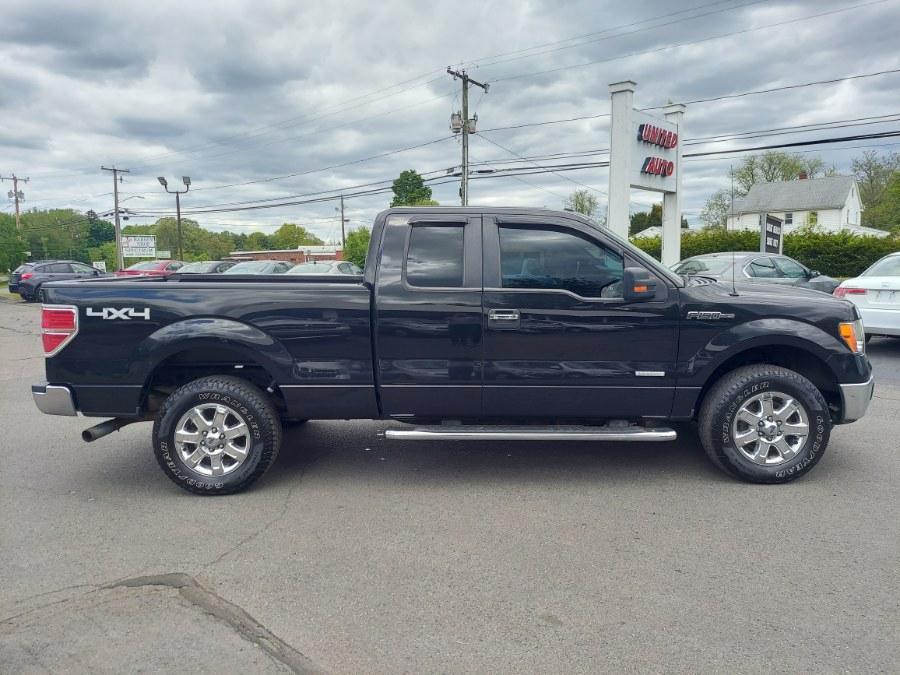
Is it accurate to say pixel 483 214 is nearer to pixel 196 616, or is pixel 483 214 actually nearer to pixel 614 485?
pixel 614 485

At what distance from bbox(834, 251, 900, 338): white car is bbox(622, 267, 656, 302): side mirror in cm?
686

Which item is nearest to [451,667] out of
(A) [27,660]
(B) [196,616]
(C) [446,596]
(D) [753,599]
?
(C) [446,596]

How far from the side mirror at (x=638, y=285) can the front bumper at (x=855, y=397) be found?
1571mm

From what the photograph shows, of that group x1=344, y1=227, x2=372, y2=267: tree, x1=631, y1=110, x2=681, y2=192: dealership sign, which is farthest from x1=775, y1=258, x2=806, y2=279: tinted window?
x1=344, y1=227, x2=372, y2=267: tree

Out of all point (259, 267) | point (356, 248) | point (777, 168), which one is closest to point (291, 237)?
point (356, 248)

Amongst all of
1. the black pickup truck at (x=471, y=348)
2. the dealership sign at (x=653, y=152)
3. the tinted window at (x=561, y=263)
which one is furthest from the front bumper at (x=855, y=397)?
the dealership sign at (x=653, y=152)

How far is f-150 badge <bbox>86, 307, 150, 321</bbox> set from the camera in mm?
4387

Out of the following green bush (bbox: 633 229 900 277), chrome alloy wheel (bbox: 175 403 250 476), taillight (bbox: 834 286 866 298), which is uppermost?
green bush (bbox: 633 229 900 277)

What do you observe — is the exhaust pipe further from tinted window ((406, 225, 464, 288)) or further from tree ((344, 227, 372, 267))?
tree ((344, 227, 372, 267))

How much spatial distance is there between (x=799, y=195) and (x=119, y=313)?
214 feet

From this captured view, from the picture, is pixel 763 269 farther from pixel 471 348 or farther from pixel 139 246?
pixel 139 246

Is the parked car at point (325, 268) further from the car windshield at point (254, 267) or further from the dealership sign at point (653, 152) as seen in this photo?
the dealership sign at point (653, 152)

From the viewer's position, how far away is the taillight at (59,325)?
14.4 ft

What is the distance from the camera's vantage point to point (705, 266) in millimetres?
11969
